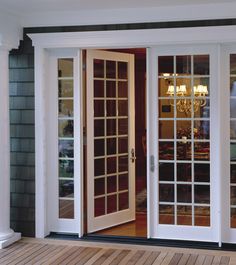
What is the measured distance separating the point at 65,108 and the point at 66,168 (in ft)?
2.32

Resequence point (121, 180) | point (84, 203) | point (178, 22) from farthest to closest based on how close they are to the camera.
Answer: point (121, 180)
point (84, 203)
point (178, 22)

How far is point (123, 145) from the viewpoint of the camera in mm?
6273

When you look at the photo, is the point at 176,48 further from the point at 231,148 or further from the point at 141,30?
the point at 231,148

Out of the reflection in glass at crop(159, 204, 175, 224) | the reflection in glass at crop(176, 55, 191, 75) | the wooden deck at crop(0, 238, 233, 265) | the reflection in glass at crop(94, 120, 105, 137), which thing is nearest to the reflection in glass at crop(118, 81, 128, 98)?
the reflection in glass at crop(94, 120, 105, 137)

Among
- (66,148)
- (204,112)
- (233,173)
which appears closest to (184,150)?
(204,112)

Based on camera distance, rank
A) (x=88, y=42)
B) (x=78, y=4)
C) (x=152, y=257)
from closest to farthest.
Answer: (x=152, y=257)
(x=78, y=4)
(x=88, y=42)

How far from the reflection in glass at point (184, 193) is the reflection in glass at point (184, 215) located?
89mm

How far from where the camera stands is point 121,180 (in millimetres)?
6234

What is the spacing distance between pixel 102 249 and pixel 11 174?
56.9 inches

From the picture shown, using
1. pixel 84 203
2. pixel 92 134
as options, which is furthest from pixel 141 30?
pixel 84 203

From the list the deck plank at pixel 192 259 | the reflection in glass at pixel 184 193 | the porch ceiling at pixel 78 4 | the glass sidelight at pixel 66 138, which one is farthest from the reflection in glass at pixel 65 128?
the deck plank at pixel 192 259

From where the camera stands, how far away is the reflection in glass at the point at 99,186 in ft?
19.4

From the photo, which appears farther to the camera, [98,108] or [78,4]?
A: [98,108]

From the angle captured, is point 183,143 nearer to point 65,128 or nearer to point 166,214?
point 166,214
